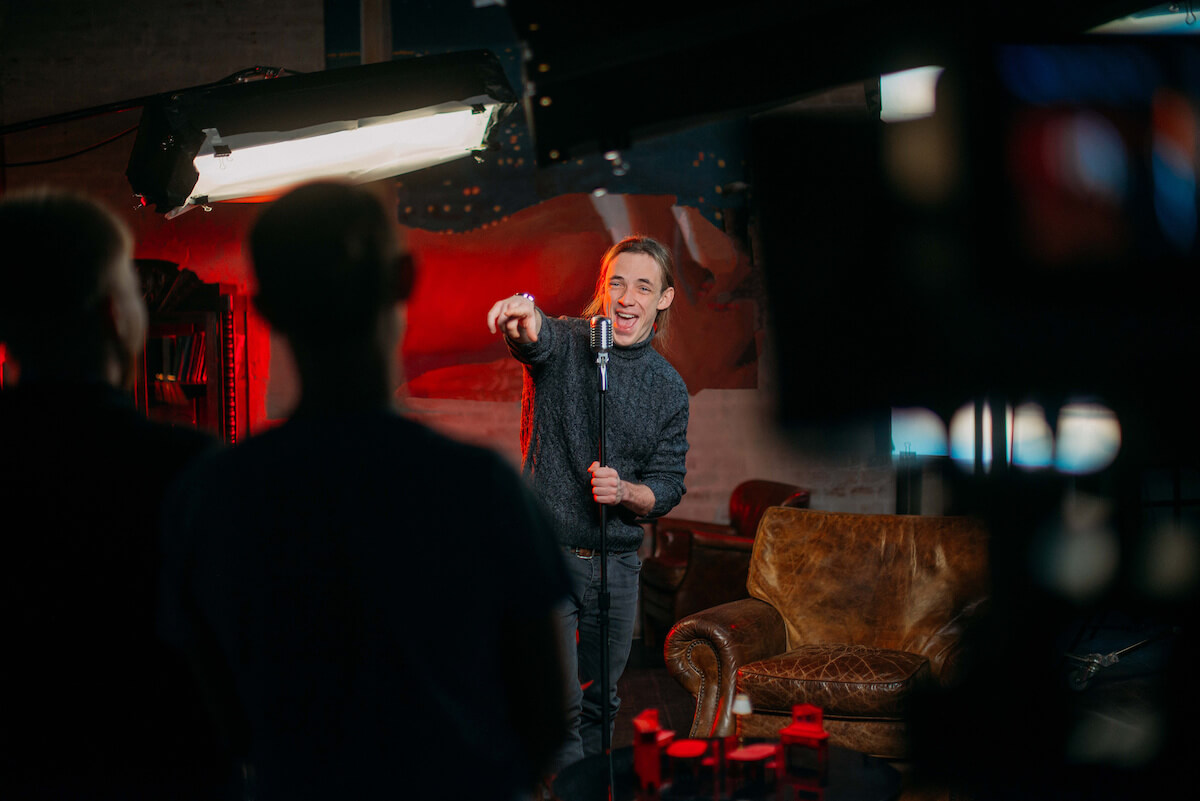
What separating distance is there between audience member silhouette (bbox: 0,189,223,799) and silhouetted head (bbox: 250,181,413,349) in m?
0.23

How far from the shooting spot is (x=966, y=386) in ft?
17.0

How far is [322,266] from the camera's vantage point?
72cm

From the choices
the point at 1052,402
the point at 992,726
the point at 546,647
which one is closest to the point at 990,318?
the point at 992,726

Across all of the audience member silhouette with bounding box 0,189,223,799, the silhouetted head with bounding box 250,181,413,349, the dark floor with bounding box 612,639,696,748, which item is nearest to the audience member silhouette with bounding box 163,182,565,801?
the silhouetted head with bounding box 250,181,413,349

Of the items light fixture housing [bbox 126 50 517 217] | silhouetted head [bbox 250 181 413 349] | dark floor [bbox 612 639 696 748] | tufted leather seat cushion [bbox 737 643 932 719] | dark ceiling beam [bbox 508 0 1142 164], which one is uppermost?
light fixture housing [bbox 126 50 517 217]

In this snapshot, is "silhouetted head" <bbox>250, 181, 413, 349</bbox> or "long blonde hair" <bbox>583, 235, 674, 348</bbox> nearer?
"silhouetted head" <bbox>250, 181, 413, 349</bbox>

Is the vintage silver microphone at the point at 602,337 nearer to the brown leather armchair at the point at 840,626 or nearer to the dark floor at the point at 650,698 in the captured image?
the brown leather armchair at the point at 840,626

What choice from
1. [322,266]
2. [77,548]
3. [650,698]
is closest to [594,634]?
[77,548]

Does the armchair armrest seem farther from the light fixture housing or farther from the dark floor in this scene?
the light fixture housing

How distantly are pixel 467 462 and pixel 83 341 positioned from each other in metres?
0.46

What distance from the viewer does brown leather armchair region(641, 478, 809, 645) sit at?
403 centimetres

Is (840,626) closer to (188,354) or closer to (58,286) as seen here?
(58,286)

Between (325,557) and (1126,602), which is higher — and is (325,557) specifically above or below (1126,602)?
above

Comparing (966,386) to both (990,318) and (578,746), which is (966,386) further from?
(578,746)
